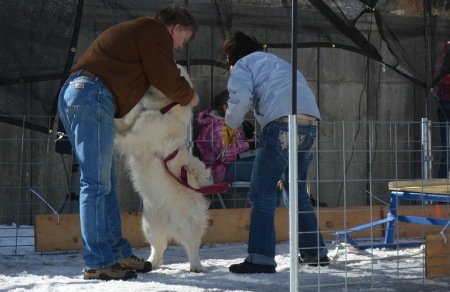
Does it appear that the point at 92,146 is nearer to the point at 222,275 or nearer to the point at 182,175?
the point at 182,175

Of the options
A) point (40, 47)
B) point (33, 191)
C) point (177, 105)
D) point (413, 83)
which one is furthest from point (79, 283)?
point (413, 83)

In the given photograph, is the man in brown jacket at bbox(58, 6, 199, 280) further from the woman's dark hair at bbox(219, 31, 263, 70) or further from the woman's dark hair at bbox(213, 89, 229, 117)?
the woman's dark hair at bbox(213, 89, 229, 117)

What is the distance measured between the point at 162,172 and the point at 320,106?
3.31m

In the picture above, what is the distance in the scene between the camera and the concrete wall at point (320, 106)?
7.36 meters

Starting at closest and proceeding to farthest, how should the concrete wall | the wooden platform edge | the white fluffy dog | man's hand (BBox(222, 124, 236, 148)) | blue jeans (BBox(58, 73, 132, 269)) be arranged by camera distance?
blue jeans (BBox(58, 73, 132, 269)), the white fluffy dog, the wooden platform edge, man's hand (BBox(222, 124, 236, 148)), the concrete wall

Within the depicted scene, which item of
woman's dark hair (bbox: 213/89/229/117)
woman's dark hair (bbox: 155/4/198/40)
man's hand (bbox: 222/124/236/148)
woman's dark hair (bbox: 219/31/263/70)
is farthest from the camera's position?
woman's dark hair (bbox: 213/89/229/117)

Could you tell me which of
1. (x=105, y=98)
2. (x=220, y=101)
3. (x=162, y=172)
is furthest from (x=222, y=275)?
(x=220, y=101)

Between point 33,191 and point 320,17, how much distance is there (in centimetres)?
315

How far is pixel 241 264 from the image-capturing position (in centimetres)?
525

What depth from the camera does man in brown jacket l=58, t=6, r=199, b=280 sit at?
482 centimetres

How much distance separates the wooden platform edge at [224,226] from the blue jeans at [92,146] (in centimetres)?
148

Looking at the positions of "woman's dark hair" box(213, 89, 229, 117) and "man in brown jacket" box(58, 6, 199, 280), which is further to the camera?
"woman's dark hair" box(213, 89, 229, 117)

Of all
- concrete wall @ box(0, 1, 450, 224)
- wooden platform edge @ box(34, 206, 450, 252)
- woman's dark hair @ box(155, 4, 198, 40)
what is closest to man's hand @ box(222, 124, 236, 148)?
wooden platform edge @ box(34, 206, 450, 252)

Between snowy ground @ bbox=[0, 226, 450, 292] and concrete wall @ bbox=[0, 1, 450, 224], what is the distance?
1.10 m
